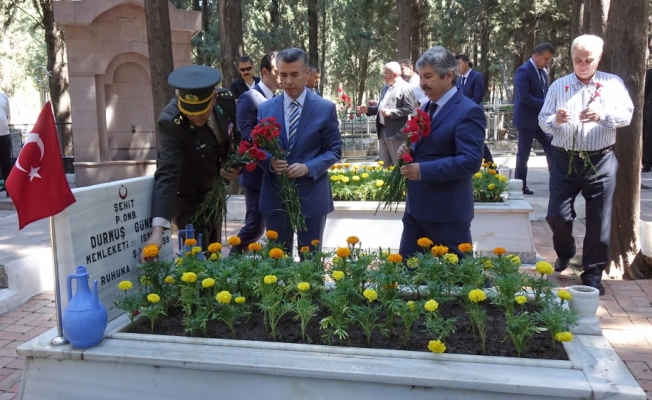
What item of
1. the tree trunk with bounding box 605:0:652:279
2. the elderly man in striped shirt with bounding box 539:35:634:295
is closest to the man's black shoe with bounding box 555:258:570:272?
the tree trunk with bounding box 605:0:652:279

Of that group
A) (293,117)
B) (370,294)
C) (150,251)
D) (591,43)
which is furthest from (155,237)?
(591,43)

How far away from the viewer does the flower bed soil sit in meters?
2.72

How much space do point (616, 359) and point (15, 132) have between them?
18721mm

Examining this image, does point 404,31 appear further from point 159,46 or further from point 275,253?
point 275,253

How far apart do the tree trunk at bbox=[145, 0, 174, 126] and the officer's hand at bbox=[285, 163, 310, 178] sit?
13.5 feet

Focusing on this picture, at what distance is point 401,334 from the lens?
2.88 meters

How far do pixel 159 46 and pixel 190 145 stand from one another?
413 centimetres

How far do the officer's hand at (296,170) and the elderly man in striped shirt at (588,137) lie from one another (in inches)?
78.2

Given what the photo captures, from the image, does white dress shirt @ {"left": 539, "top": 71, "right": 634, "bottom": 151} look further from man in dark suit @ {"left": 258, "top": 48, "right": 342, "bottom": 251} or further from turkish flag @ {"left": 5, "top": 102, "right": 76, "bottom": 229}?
turkish flag @ {"left": 5, "top": 102, "right": 76, "bottom": 229}

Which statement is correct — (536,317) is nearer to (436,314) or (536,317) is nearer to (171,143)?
(436,314)

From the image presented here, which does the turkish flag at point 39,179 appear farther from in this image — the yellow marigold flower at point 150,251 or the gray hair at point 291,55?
the gray hair at point 291,55

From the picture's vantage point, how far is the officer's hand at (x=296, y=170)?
3.82 metres

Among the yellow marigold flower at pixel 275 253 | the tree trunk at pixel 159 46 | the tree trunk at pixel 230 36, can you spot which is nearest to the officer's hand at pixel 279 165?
the yellow marigold flower at pixel 275 253

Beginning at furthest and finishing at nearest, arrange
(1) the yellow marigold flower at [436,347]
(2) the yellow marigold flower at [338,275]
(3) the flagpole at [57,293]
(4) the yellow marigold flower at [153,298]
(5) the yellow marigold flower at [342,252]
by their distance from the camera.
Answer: (5) the yellow marigold flower at [342,252] < (2) the yellow marigold flower at [338,275] < (4) the yellow marigold flower at [153,298] < (3) the flagpole at [57,293] < (1) the yellow marigold flower at [436,347]
